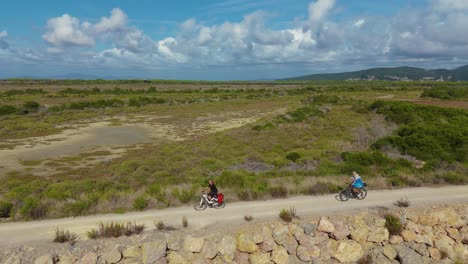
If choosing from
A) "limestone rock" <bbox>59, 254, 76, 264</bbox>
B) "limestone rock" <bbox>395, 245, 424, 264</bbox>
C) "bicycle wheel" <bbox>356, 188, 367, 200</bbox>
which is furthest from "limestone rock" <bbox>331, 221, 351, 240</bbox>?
"limestone rock" <bbox>59, 254, 76, 264</bbox>

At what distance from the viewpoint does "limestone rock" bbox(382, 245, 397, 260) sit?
11.6m

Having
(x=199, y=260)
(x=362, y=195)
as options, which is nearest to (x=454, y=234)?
(x=362, y=195)

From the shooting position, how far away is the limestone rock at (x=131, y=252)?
1036 cm

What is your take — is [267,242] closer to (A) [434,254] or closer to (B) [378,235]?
(B) [378,235]

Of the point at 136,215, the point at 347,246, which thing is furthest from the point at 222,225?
the point at 347,246

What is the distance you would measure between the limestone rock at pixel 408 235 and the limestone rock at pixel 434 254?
688 millimetres

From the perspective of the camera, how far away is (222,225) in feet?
38.4

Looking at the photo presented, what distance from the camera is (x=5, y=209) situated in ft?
42.1

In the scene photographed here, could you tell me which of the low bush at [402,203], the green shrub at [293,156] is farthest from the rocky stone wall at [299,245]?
the green shrub at [293,156]

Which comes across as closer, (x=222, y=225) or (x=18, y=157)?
(x=222, y=225)

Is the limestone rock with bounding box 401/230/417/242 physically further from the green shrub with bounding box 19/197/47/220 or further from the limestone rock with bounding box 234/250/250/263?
the green shrub with bounding box 19/197/47/220

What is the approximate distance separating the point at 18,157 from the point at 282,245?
26.2 meters

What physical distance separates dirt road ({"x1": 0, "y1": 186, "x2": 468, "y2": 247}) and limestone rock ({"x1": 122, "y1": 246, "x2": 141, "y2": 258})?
119 centimetres

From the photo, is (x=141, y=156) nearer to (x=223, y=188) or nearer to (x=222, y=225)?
(x=223, y=188)
